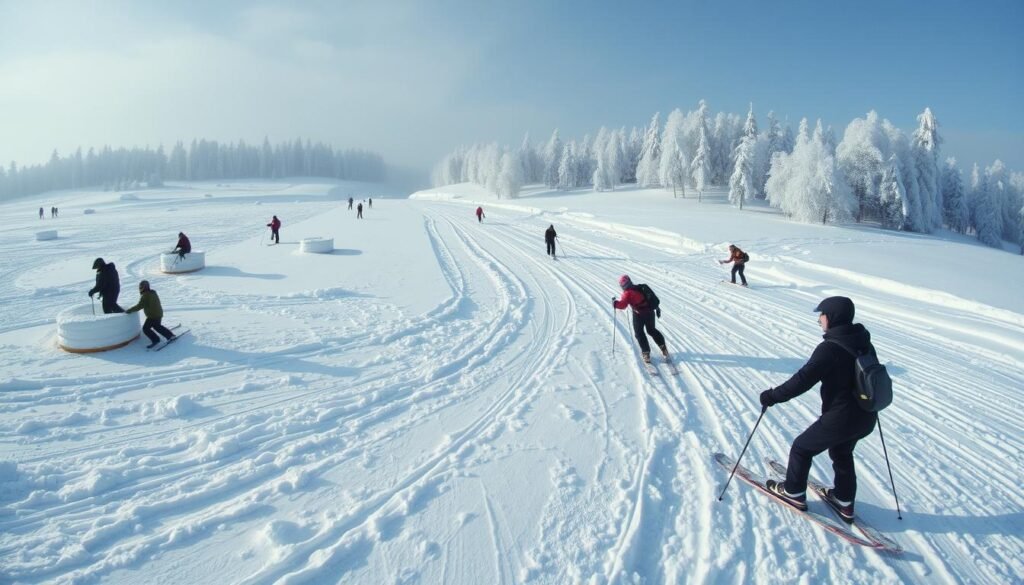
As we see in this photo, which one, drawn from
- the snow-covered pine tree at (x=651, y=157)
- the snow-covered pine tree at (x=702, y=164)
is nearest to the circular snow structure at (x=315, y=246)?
the snow-covered pine tree at (x=702, y=164)

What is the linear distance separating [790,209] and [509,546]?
49.0 metres

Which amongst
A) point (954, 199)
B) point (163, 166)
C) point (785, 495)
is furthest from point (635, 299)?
point (163, 166)

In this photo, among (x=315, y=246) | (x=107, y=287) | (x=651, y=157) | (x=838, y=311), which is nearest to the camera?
(x=838, y=311)

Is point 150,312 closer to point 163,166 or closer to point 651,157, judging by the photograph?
point 651,157

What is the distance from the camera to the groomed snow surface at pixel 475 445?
3.40 metres

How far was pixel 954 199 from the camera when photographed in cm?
5481

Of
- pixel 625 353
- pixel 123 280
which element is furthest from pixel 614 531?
pixel 123 280

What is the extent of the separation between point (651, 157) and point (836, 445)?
73452 millimetres

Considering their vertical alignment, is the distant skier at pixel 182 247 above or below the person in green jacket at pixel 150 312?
above

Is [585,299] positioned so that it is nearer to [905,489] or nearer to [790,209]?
[905,489]

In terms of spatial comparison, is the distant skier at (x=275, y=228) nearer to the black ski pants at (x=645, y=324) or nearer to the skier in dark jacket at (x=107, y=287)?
the skier in dark jacket at (x=107, y=287)

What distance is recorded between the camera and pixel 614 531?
362 centimetres

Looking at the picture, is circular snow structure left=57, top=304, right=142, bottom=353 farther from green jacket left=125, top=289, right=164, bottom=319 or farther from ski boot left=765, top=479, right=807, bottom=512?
ski boot left=765, top=479, right=807, bottom=512

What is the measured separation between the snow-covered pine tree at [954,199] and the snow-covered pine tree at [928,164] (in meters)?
9.52
